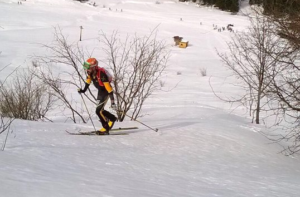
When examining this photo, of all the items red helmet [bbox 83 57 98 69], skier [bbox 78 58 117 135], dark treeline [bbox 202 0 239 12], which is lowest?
skier [bbox 78 58 117 135]

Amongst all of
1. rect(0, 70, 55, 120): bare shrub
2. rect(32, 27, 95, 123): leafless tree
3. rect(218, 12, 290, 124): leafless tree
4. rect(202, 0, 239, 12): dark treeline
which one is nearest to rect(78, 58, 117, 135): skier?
rect(32, 27, 95, 123): leafless tree

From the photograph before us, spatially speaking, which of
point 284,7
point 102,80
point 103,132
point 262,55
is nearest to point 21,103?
point 103,132

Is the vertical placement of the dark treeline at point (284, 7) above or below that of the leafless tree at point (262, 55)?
above

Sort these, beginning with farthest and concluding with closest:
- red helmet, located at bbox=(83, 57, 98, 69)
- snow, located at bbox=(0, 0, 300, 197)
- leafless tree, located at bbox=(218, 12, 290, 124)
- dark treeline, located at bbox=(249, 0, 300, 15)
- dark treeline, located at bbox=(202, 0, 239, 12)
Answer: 1. dark treeline, located at bbox=(202, 0, 239, 12)
2. leafless tree, located at bbox=(218, 12, 290, 124)
3. red helmet, located at bbox=(83, 57, 98, 69)
4. dark treeline, located at bbox=(249, 0, 300, 15)
5. snow, located at bbox=(0, 0, 300, 197)

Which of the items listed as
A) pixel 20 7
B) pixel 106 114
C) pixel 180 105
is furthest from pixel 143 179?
pixel 20 7

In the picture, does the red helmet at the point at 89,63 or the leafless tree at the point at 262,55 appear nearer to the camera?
the red helmet at the point at 89,63

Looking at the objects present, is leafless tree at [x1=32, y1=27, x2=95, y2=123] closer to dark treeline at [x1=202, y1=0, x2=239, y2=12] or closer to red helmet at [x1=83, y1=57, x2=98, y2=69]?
red helmet at [x1=83, y1=57, x2=98, y2=69]

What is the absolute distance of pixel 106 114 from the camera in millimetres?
7984

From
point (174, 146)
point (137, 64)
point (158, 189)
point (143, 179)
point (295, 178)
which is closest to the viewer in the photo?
point (158, 189)

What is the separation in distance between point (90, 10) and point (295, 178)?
34.8 metres

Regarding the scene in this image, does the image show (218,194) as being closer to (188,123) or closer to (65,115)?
(188,123)

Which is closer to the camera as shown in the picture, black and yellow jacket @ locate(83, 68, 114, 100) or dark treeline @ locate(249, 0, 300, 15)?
dark treeline @ locate(249, 0, 300, 15)

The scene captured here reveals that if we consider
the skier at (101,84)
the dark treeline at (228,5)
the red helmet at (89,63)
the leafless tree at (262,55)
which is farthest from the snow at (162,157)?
the dark treeline at (228,5)

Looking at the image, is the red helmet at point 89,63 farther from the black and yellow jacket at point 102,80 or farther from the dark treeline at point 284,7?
the dark treeline at point 284,7
